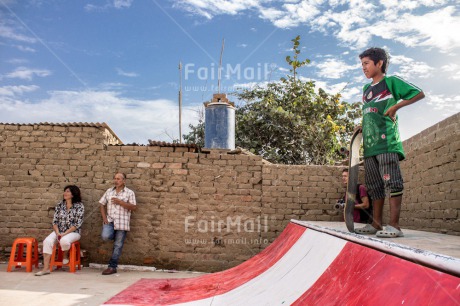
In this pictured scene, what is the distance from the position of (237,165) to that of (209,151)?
575mm

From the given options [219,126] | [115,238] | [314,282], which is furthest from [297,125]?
[314,282]

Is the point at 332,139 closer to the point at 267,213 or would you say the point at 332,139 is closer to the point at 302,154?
the point at 302,154

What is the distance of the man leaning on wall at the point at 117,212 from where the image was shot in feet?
21.0

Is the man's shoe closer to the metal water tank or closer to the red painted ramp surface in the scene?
the red painted ramp surface

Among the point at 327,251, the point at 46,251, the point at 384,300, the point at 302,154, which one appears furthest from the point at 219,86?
the point at 384,300

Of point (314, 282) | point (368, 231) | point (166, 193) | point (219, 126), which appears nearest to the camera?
point (314, 282)

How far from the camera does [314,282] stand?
2.72 metres

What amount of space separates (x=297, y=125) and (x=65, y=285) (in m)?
9.92

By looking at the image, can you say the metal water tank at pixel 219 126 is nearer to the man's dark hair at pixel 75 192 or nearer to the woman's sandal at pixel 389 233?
the man's dark hair at pixel 75 192

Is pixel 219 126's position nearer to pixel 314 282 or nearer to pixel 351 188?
pixel 351 188

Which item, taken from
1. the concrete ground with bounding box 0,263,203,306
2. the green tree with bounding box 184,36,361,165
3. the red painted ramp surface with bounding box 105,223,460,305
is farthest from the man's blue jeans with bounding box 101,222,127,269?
the green tree with bounding box 184,36,361,165

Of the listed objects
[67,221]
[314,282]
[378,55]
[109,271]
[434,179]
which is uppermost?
[378,55]

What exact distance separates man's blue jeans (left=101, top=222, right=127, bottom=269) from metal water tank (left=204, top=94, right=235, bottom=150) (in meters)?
2.54

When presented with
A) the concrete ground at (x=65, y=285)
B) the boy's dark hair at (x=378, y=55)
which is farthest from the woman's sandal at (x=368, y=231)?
the concrete ground at (x=65, y=285)
